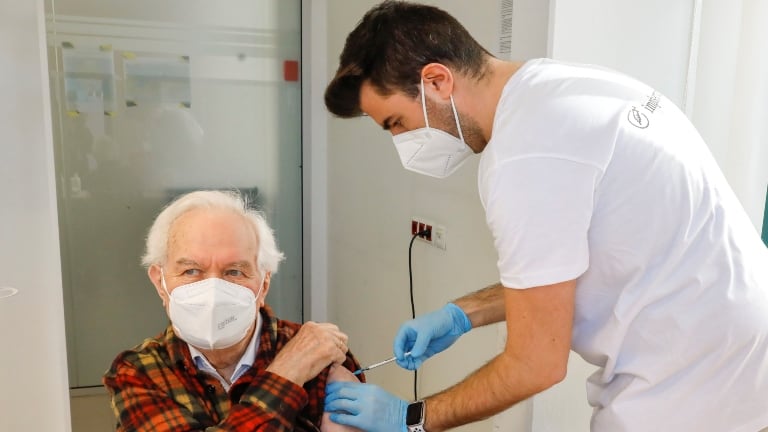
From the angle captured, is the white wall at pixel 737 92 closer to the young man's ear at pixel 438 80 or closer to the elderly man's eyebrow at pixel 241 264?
the young man's ear at pixel 438 80

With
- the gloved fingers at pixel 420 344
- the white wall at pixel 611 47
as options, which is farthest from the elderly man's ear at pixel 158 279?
the white wall at pixel 611 47

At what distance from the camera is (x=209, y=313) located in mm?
1346

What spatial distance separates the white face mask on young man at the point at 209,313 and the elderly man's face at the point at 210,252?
0.03m

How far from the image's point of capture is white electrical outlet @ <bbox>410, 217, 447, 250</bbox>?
228 cm

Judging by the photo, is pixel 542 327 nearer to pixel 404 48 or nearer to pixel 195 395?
pixel 404 48

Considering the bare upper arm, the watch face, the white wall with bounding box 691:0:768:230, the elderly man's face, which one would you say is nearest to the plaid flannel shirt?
the elderly man's face

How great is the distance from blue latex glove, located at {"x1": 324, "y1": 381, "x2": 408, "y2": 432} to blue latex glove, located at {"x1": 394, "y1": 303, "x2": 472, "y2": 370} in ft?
0.45

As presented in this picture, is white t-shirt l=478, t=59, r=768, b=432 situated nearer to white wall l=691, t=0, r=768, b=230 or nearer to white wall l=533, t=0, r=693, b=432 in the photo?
white wall l=533, t=0, r=693, b=432

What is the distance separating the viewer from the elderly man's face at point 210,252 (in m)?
1.41

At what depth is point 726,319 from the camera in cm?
106

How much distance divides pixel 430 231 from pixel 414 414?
1154 millimetres

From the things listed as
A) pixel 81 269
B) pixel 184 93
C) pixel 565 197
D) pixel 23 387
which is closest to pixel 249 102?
pixel 184 93

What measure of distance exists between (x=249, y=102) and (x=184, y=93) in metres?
0.33

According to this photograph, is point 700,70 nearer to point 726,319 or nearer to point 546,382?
point 726,319
